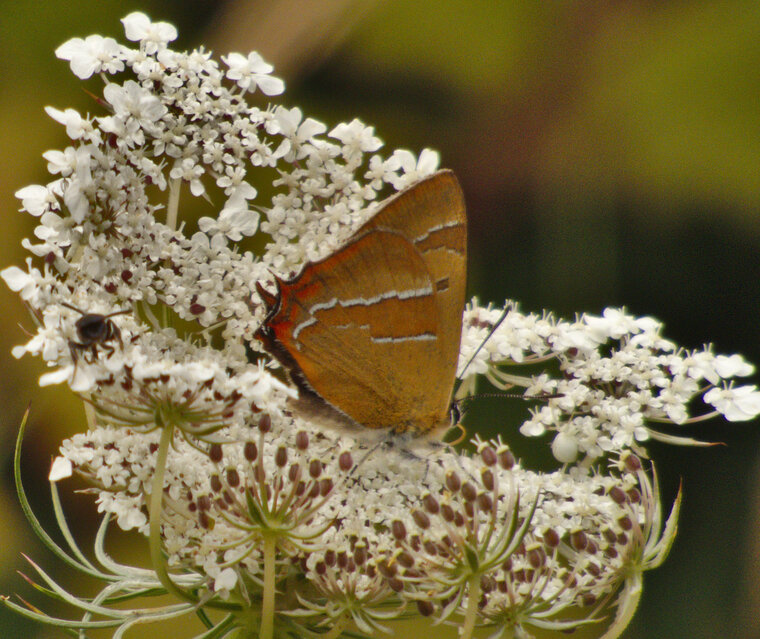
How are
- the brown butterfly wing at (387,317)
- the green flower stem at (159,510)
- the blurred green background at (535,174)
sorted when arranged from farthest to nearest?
the blurred green background at (535,174)
the brown butterfly wing at (387,317)
the green flower stem at (159,510)

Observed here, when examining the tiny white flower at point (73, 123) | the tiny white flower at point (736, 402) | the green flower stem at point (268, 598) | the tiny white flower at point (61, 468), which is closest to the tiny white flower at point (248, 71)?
the tiny white flower at point (73, 123)

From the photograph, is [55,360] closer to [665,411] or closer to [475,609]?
[475,609]

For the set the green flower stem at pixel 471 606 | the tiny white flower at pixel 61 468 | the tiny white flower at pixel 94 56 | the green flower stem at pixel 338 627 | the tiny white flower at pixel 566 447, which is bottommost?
the green flower stem at pixel 338 627

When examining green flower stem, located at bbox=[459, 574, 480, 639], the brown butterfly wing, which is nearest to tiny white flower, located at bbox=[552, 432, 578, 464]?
the brown butterfly wing

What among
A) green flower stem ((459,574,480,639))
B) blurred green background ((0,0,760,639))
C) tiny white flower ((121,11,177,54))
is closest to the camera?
green flower stem ((459,574,480,639))

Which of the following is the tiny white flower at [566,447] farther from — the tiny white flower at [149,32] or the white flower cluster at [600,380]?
the tiny white flower at [149,32]

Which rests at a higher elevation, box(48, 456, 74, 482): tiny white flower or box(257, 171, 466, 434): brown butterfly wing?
box(257, 171, 466, 434): brown butterfly wing

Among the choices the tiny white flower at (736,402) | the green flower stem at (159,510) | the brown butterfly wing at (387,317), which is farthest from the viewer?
the tiny white flower at (736,402)

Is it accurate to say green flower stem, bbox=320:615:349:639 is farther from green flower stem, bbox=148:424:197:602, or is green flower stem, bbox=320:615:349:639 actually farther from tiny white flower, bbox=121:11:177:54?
tiny white flower, bbox=121:11:177:54
